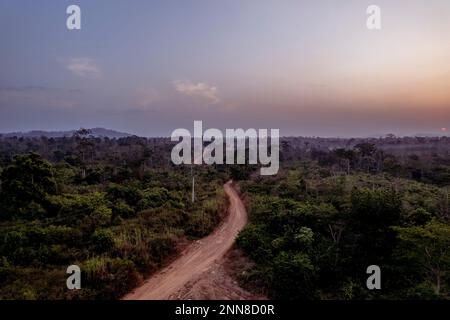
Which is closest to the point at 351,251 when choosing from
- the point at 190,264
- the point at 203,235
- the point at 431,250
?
the point at 431,250

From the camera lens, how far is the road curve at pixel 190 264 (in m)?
10.7

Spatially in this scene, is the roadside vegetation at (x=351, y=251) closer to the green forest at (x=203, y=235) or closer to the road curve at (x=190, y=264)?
the green forest at (x=203, y=235)

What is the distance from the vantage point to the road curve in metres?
10.7

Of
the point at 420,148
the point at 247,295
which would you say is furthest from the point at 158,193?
the point at 420,148

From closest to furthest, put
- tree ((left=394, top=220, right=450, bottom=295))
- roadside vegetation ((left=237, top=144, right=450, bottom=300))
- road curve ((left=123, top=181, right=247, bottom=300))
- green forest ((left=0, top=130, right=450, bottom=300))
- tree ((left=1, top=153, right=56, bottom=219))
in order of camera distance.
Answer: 1. tree ((left=394, top=220, right=450, bottom=295))
2. roadside vegetation ((left=237, top=144, right=450, bottom=300))
3. green forest ((left=0, top=130, right=450, bottom=300))
4. road curve ((left=123, top=181, right=247, bottom=300))
5. tree ((left=1, top=153, right=56, bottom=219))

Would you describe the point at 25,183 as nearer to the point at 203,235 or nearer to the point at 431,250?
the point at 203,235

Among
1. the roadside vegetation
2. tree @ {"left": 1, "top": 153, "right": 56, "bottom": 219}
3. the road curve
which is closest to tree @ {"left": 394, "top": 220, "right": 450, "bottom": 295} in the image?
the roadside vegetation

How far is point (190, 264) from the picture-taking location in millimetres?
12789

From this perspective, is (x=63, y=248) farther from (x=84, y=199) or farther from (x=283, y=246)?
(x=283, y=246)

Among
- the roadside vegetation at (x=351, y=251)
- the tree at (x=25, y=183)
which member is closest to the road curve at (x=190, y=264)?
the roadside vegetation at (x=351, y=251)

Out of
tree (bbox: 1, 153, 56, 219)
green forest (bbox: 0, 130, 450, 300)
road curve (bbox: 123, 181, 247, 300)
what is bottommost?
road curve (bbox: 123, 181, 247, 300)

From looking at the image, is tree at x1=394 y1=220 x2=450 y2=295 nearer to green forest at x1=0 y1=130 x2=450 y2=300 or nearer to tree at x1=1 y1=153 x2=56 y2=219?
green forest at x1=0 y1=130 x2=450 y2=300

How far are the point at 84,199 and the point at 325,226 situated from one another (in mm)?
14183
